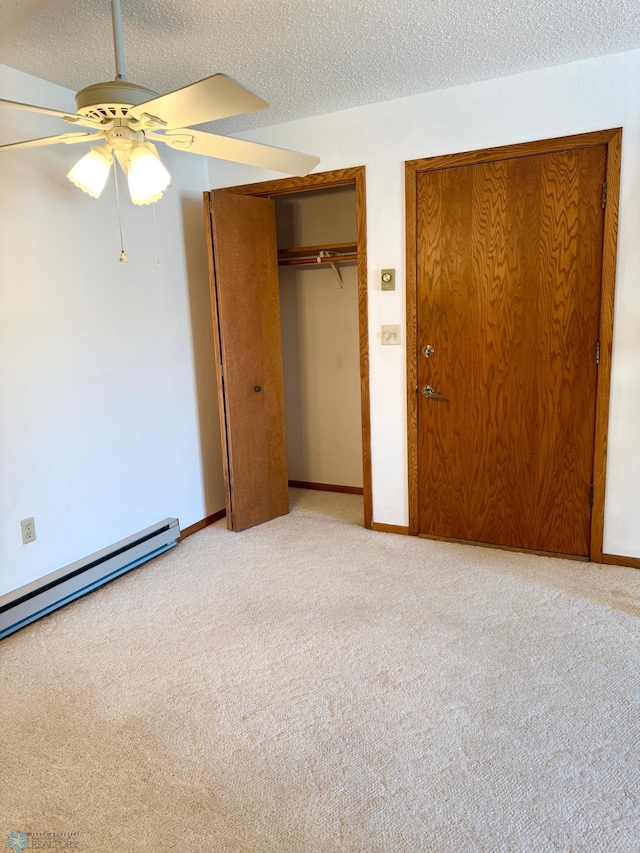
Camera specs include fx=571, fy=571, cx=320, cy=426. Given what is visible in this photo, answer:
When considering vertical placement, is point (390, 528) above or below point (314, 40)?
below

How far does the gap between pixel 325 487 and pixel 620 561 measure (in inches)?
86.7

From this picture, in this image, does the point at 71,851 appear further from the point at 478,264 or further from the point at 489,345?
the point at 478,264

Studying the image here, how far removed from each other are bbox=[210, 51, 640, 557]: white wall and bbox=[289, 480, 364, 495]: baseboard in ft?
2.83

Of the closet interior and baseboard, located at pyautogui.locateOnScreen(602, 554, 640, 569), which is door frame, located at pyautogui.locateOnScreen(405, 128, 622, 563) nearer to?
baseboard, located at pyautogui.locateOnScreen(602, 554, 640, 569)

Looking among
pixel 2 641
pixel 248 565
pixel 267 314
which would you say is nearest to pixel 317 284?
pixel 267 314

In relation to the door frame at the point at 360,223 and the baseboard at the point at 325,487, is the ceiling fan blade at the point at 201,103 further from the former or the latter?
the baseboard at the point at 325,487

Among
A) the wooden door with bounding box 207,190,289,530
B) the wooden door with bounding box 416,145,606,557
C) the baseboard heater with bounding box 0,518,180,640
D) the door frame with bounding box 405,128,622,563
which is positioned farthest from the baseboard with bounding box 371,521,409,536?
the baseboard heater with bounding box 0,518,180,640

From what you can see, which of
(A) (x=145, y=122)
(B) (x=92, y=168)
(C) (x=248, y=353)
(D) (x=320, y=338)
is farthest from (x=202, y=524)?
(A) (x=145, y=122)

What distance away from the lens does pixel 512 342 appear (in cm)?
304

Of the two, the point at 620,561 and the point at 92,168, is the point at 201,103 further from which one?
the point at 620,561

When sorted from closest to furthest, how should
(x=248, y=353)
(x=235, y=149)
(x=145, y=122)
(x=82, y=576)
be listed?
(x=145, y=122) → (x=235, y=149) → (x=82, y=576) → (x=248, y=353)

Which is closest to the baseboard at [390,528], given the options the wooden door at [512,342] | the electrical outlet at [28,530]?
the wooden door at [512,342]

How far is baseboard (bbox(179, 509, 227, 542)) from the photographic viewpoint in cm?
363

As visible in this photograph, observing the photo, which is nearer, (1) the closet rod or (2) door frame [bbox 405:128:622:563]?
(2) door frame [bbox 405:128:622:563]
